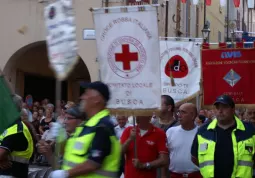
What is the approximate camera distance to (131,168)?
25.7 ft

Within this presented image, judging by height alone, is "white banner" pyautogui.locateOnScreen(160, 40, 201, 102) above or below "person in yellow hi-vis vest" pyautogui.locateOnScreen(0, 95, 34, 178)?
above

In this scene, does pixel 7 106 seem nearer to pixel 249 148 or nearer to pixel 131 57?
pixel 131 57

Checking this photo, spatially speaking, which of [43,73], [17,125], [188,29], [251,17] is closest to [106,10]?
[17,125]

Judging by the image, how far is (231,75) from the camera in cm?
946

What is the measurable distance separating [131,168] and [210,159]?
37.3 inches

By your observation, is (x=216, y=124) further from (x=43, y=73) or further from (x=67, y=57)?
(x=43, y=73)

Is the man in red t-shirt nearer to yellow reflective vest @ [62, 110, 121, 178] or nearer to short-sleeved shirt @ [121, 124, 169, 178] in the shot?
short-sleeved shirt @ [121, 124, 169, 178]

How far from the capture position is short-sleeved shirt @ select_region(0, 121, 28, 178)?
7.52m

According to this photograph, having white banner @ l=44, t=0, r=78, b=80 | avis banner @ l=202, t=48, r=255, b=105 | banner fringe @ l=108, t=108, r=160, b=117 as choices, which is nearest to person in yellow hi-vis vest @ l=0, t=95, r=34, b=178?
banner fringe @ l=108, t=108, r=160, b=117

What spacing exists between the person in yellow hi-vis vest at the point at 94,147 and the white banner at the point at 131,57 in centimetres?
191

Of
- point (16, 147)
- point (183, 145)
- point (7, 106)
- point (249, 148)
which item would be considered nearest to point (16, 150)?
point (16, 147)

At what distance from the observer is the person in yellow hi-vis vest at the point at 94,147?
17.8 feet

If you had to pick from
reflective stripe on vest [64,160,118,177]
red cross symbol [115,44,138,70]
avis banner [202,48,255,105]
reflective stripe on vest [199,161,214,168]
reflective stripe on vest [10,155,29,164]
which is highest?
red cross symbol [115,44,138,70]

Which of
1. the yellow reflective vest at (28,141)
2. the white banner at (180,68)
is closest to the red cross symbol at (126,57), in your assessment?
the yellow reflective vest at (28,141)
